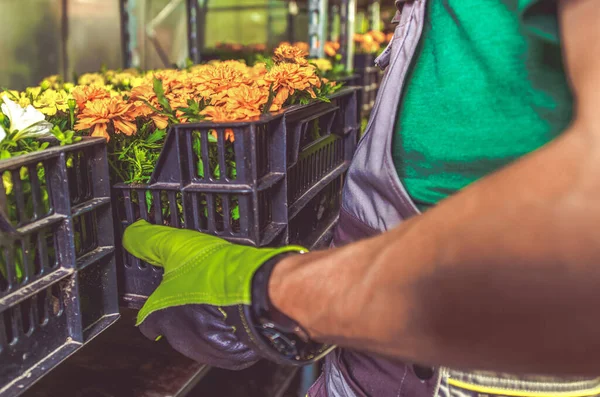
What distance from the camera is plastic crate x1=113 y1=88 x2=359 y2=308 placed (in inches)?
52.4

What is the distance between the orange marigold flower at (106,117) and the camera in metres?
1.37

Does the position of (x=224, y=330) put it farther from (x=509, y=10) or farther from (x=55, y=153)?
(x=509, y=10)

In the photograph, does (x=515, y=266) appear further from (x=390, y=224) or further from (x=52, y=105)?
(x=52, y=105)

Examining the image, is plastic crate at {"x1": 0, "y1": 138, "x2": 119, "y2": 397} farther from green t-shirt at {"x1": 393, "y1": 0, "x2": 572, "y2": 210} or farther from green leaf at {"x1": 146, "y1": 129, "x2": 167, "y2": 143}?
green t-shirt at {"x1": 393, "y1": 0, "x2": 572, "y2": 210}

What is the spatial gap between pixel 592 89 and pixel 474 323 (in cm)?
28

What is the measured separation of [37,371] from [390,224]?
29.3 inches

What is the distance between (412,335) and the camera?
654mm

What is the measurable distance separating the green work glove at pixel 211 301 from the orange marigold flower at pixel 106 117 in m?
0.34

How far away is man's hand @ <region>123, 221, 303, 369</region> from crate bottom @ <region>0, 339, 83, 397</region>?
15cm

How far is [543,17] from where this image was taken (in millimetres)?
663

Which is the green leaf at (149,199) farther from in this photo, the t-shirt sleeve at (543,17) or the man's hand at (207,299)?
the t-shirt sleeve at (543,17)

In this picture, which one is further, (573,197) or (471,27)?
(471,27)

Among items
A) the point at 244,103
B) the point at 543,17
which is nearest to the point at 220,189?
the point at 244,103

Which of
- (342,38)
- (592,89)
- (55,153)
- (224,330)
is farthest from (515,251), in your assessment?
(342,38)
